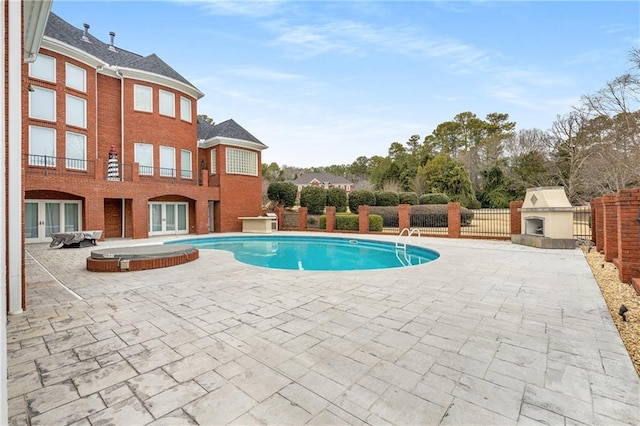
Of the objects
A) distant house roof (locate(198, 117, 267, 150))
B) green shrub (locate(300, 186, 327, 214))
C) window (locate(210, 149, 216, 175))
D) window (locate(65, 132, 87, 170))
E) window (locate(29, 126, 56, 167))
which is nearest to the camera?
window (locate(29, 126, 56, 167))

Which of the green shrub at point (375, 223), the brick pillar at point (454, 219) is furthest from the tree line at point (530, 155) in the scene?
the green shrub at point (375, 223)

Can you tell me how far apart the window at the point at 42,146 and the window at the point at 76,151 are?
56cm

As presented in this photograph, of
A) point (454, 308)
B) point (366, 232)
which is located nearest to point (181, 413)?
point (454, 308)

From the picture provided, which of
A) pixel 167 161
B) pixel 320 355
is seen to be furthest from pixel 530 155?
pixel 320 355

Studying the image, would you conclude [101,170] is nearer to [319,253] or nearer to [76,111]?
[76,111]

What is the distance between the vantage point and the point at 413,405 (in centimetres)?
230

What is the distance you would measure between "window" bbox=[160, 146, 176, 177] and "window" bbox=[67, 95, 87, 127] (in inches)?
144

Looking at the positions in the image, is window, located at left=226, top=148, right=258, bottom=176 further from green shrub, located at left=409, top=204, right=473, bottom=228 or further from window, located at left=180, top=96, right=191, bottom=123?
green shrub, located at left=409, top=204, right=473, bottom=228

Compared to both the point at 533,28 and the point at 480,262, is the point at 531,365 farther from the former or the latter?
the point at 533,28

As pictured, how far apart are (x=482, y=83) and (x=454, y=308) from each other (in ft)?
57.7

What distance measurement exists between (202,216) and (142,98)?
7181mm

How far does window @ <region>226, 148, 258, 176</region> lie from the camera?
19.5 m

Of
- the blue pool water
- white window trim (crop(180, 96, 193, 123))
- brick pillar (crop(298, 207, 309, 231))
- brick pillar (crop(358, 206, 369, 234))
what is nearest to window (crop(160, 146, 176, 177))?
white window trim (crop(180, 96, 193, 123))

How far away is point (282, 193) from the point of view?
24453 millimetres
